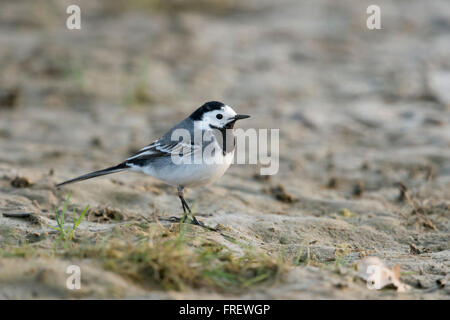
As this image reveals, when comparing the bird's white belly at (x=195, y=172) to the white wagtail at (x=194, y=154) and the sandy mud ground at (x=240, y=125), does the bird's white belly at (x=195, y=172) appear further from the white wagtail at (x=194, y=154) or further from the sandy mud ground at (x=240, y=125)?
the sandy mud ground at (x=240, y=125)

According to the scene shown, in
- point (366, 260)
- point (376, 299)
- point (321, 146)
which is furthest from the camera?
point (321, 146)

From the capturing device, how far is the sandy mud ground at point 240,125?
376 centimetres

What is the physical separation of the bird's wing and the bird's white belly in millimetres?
134

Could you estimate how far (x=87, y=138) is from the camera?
8180mm

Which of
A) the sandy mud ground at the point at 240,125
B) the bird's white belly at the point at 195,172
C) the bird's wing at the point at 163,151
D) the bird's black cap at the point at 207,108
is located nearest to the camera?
the sandy mud ground at the point at 240,125

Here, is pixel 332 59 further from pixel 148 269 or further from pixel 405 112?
pixel 148 269

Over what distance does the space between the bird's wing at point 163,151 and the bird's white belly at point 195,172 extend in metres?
0.13

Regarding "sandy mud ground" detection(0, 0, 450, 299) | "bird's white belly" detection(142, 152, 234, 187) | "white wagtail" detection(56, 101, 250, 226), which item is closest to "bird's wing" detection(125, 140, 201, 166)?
"white wagtail" detection(56, 101, 250, 226)

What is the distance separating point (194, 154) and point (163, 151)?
361mm

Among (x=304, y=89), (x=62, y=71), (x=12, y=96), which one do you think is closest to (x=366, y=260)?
(x=304, y=89)

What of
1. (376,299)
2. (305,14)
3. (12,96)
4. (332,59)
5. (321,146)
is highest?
(305,14)

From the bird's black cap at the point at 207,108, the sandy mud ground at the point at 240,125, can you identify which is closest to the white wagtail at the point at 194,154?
the bird's black cap at the point at 207,108

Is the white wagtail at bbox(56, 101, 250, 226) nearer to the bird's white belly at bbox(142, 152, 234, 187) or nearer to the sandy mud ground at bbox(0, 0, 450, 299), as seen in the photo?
the bird's white belly at bbox(142, 152, 234, 187)

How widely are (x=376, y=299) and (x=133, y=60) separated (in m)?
7.95
